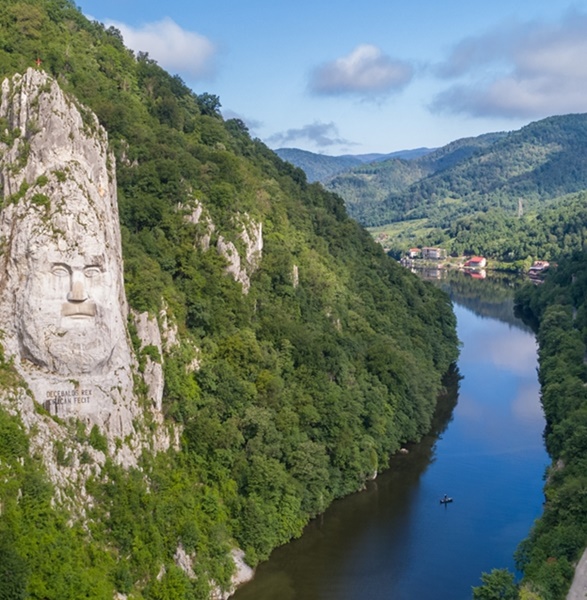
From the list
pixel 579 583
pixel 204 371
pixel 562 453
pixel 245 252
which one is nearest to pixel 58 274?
pixel 204 371

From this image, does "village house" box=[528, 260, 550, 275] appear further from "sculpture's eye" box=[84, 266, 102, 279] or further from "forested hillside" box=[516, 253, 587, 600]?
"sculpture's eye" box=[84, 266, 102, 279]

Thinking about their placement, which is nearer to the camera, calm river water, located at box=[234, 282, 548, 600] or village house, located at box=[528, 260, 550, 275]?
calm river water, located at box=[234, 282, 548, 600]

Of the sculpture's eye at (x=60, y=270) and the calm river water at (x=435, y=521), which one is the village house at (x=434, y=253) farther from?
the sculpture's eye at (x=60, y=270)

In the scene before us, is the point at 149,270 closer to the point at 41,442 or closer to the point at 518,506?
the point at 41,442

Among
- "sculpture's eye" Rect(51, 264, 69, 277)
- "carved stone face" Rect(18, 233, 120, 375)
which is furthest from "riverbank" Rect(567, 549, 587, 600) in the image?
"sculpture's eye" Rect(51, 264, 69, 277)

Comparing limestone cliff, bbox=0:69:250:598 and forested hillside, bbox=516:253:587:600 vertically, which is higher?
limestone cliff, bbox=0:69:250:598

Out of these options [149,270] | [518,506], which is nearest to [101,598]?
[149,270]

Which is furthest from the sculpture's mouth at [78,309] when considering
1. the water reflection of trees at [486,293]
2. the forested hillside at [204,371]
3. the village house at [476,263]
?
the village house at [476,263]
